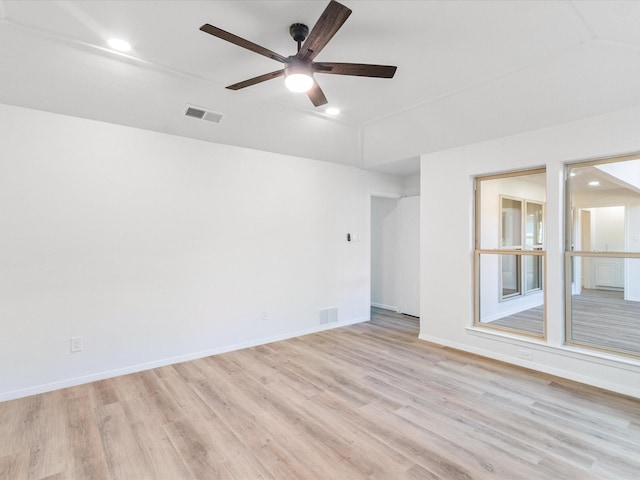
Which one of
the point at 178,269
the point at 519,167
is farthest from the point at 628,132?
the point at 178,269

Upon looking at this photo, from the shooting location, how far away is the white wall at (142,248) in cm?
306

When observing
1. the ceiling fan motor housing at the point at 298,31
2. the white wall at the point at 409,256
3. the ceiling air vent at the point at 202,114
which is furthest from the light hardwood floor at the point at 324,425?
the ceiling fan motor housing at the point at 298,31

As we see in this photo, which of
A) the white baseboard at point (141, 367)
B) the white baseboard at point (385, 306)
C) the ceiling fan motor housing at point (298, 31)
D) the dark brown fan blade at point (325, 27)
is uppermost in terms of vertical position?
the ceiling fan motor housing at point (298, 31)

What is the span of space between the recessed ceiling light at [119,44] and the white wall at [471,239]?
3709mm

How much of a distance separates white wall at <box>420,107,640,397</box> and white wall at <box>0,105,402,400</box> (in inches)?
63.2

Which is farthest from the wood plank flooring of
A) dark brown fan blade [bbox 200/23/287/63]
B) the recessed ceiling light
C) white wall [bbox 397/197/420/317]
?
the recessed ceiling light

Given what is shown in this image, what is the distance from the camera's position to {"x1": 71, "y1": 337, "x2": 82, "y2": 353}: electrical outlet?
326 cm

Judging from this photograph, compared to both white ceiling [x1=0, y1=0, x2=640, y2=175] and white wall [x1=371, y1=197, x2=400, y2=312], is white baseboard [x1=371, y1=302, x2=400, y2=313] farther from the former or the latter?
white ceiling [x1=0, y1=0, x2=640, y2=175]

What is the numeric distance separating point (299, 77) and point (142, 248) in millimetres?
2570

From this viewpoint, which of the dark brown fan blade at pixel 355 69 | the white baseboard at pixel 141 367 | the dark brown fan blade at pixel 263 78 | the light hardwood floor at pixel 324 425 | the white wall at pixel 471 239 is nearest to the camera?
the light hardwood floor at pixel 324 425

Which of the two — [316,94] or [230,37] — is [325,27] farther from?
[316,94]

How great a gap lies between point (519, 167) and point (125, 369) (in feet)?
16.1

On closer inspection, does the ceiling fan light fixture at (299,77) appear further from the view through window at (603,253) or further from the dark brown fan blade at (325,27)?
the view through window at (603,253)

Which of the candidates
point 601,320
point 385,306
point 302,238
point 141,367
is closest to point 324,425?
point 141,367
